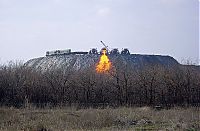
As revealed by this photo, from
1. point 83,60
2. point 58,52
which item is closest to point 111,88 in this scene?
point 83,60

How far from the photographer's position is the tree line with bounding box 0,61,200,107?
3938cm

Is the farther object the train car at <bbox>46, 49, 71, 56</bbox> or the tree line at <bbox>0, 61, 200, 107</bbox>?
the train car at <bbox>46, 49, 71, 56</bbox>

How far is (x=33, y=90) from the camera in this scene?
4078cm

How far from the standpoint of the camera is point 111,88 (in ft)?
137

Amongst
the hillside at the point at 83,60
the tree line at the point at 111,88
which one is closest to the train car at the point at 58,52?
the hillside at the point at 83,60

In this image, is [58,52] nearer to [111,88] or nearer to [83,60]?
[83,60]

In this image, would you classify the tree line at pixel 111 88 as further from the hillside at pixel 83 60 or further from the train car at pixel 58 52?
the train car at pixel 58 52

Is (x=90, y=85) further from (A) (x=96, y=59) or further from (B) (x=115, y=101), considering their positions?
(A) (x=96, y=59)

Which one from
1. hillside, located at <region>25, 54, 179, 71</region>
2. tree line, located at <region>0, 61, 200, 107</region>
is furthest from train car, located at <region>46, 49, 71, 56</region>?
tree line, located at <region>0, 61, 200, 107</region>

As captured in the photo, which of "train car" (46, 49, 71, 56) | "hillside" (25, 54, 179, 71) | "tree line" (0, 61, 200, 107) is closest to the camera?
"tree line" (0, 61, 200, 107)

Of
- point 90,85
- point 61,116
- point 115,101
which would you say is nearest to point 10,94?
point 90,85

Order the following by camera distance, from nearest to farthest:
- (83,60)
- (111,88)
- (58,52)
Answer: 1. (111,88)
2. (83,60)
3. (58,52)

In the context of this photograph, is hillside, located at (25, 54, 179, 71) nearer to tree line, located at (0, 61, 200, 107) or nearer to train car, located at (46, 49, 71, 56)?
train car, located at (46, 49, 71, 56)

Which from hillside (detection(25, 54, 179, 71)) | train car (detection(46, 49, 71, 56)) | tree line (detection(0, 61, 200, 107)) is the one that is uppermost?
train car (detection(46, 49, 71, 56))
